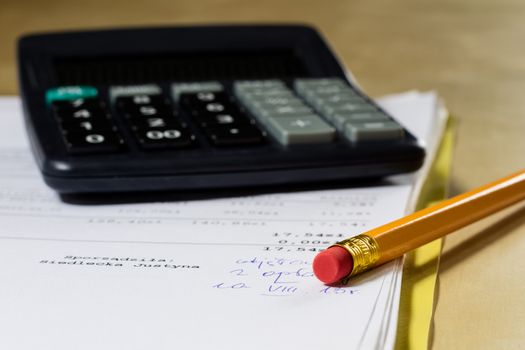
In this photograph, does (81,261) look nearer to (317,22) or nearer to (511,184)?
(511,184)

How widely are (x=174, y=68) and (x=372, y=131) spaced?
0.51 ft

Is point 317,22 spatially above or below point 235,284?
below

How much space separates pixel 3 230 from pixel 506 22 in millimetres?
627

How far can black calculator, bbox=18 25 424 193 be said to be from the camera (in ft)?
1.44

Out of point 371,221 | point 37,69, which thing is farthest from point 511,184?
point 37,69

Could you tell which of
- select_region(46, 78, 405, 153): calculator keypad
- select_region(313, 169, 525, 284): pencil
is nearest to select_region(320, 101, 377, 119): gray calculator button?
select_region(46, 78, 405, 153): calculator keypad

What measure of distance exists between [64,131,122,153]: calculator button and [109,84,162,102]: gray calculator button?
6cm

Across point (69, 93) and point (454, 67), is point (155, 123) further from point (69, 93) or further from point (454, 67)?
point (454, 67)

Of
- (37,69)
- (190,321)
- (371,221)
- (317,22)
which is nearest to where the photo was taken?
(190,321)

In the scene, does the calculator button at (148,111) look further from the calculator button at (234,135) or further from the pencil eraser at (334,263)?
the pencil eraser at (334,263)

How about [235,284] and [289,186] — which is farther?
[289,186]

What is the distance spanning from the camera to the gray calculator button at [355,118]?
479 millimetres

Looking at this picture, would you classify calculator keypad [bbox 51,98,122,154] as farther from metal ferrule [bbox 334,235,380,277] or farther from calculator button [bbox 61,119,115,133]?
metal ferrule [bbox 334,235,380,277]

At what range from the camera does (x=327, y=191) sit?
456 millimetres
